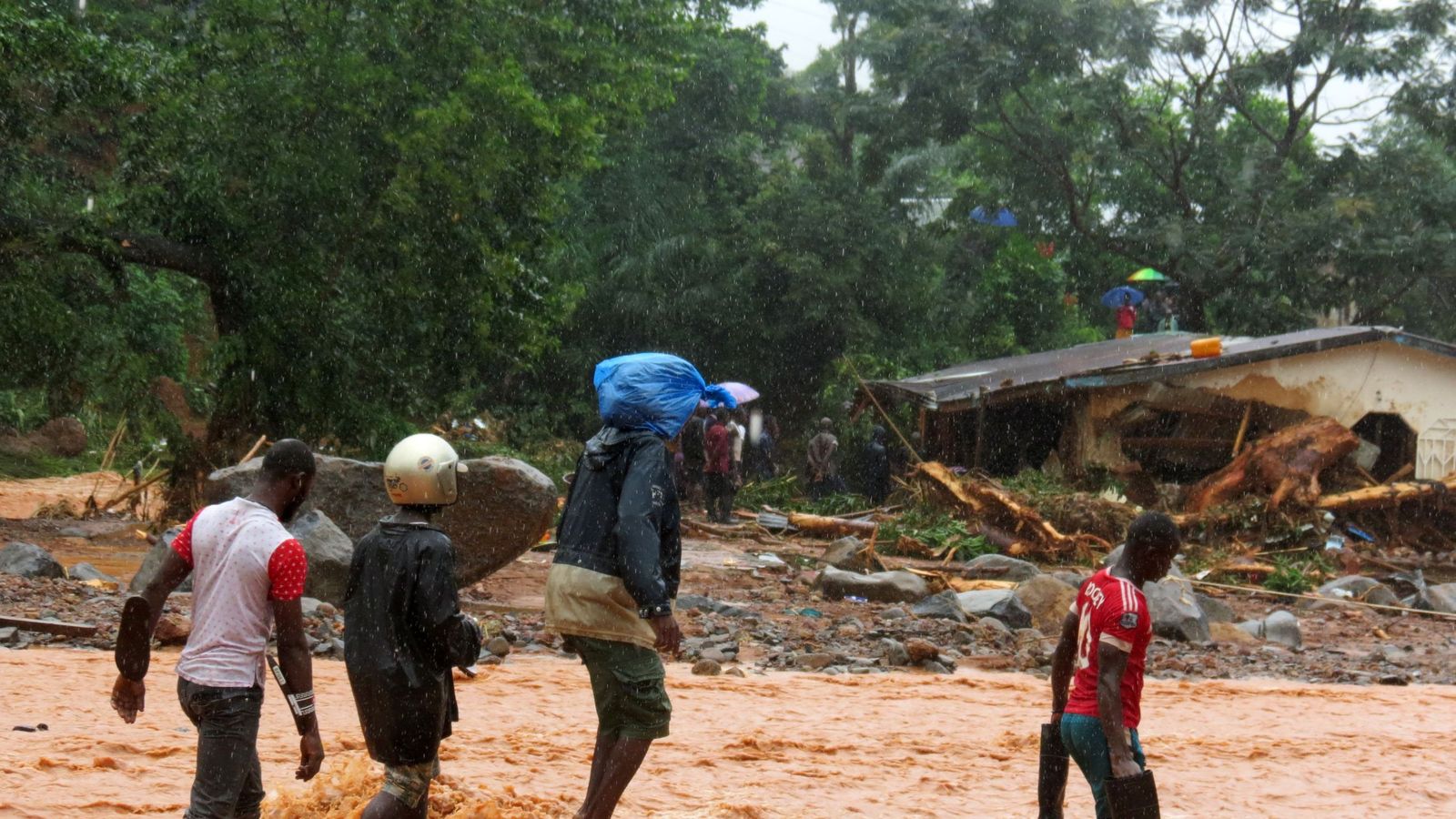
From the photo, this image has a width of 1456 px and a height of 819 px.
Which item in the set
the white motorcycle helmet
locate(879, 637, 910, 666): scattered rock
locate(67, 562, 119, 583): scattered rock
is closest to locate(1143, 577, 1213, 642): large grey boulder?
locate(879, 637, 910, 666): scattered rock

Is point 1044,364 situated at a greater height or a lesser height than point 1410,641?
greater

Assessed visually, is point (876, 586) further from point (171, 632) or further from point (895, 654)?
point (171, 632)

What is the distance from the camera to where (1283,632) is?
12.7 metres

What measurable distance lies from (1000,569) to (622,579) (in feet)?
40.0

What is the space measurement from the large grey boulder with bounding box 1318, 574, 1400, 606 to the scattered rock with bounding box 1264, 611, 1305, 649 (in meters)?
2.75

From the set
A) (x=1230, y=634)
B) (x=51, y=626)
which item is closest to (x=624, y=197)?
(x=1230, y=634)

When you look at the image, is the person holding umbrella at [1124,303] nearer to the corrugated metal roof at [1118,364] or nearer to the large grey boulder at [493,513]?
the corrugated metal roof at [1118,364]

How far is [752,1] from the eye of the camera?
1403 inches

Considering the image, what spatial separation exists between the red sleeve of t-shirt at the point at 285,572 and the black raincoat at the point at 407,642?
0.22m

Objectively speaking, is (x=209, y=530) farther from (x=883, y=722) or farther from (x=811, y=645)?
(x=811, y=645)

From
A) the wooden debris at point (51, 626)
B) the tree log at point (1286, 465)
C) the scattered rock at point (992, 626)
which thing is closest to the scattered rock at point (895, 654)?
the scattered rock at point (992, 626)

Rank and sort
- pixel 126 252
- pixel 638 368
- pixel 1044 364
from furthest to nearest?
pixel 1044 364 < pixel 126 252 < pixel 638 368

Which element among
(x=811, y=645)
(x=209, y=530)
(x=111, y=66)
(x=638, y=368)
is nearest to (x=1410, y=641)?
(x=811, y=645)

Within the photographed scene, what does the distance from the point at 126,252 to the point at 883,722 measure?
499 inches
